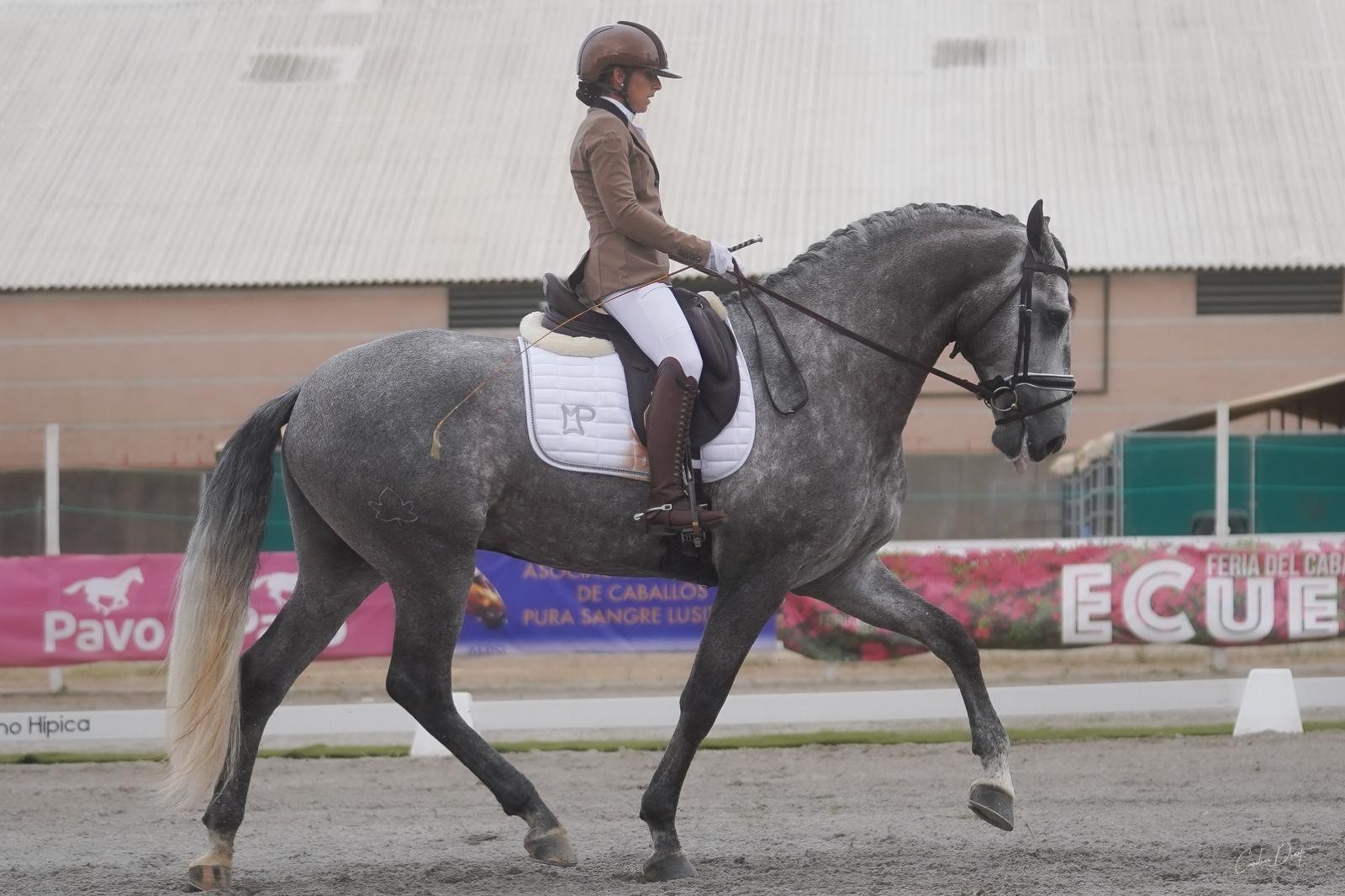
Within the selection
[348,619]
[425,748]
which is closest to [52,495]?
[348,619]

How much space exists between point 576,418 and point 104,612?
780cm

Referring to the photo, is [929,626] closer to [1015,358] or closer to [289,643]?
[1015,358]

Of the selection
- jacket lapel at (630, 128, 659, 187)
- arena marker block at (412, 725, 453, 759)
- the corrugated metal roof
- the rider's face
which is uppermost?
the corrugated metal roof

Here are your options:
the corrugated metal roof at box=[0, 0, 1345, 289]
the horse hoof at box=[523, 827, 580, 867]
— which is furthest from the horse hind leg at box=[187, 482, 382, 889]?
the corrugated metal roof at box=[0, 0, 1345, 289]

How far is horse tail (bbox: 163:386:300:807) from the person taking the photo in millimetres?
5379

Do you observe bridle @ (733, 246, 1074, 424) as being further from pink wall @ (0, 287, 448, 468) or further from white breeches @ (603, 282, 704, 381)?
pink wall @ (0, 287, 448, 468)

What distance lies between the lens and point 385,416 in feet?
17.6

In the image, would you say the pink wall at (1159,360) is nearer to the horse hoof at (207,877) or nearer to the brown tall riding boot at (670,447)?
the brown tall riding boot at (670,447)

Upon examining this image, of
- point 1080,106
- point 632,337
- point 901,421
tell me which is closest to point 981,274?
point 901,421

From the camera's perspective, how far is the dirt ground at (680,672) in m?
12.2

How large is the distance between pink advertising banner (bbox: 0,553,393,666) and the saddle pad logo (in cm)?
683

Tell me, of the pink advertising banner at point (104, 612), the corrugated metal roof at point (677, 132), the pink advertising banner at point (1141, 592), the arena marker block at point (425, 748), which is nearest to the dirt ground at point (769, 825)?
the arena marker block at point (425, 748)

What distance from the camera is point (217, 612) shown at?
5488mm

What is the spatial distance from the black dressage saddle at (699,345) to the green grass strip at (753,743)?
4.55 m
